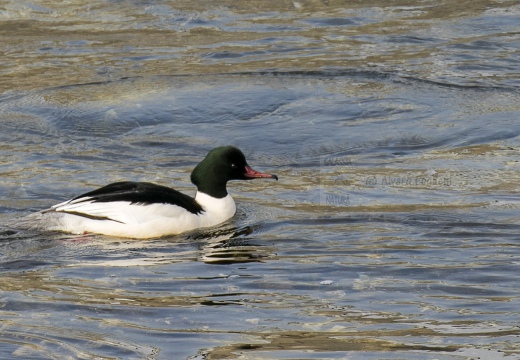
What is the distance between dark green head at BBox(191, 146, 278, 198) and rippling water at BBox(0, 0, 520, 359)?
32cm

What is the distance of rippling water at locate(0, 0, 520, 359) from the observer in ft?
23.5

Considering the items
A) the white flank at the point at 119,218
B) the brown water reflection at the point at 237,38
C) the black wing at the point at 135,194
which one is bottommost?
the white flank at the point at 119,218

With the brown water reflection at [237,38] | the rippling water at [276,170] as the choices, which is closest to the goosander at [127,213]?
the rippling water at [276,170]

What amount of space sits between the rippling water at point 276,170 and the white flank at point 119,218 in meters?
0.16

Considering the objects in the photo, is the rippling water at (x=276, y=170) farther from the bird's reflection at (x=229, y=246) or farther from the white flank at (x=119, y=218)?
the white flank at (x=119, y=218)

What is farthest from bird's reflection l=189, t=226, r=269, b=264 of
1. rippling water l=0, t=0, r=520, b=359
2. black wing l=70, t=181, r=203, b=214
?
black wing l=70, t=181, r=203, b=214

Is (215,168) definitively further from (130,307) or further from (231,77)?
(231,77)

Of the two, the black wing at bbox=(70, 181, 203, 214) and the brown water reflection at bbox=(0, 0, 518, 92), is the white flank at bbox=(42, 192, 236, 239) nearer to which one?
A: the black wing at bbox=(70, 181, 203, 214)

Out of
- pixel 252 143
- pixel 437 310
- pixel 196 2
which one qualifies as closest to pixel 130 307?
pixel 437 310

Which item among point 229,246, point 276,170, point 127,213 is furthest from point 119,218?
point 276,170

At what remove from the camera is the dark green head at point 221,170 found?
10195 millimetres

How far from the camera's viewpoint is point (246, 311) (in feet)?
24.5

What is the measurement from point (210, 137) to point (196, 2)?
583cm

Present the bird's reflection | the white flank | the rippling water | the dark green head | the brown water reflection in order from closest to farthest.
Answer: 1. the rippling water
2. the bird's reflection
3. the white flank
4. the dark green head
5. the brown water reflection
